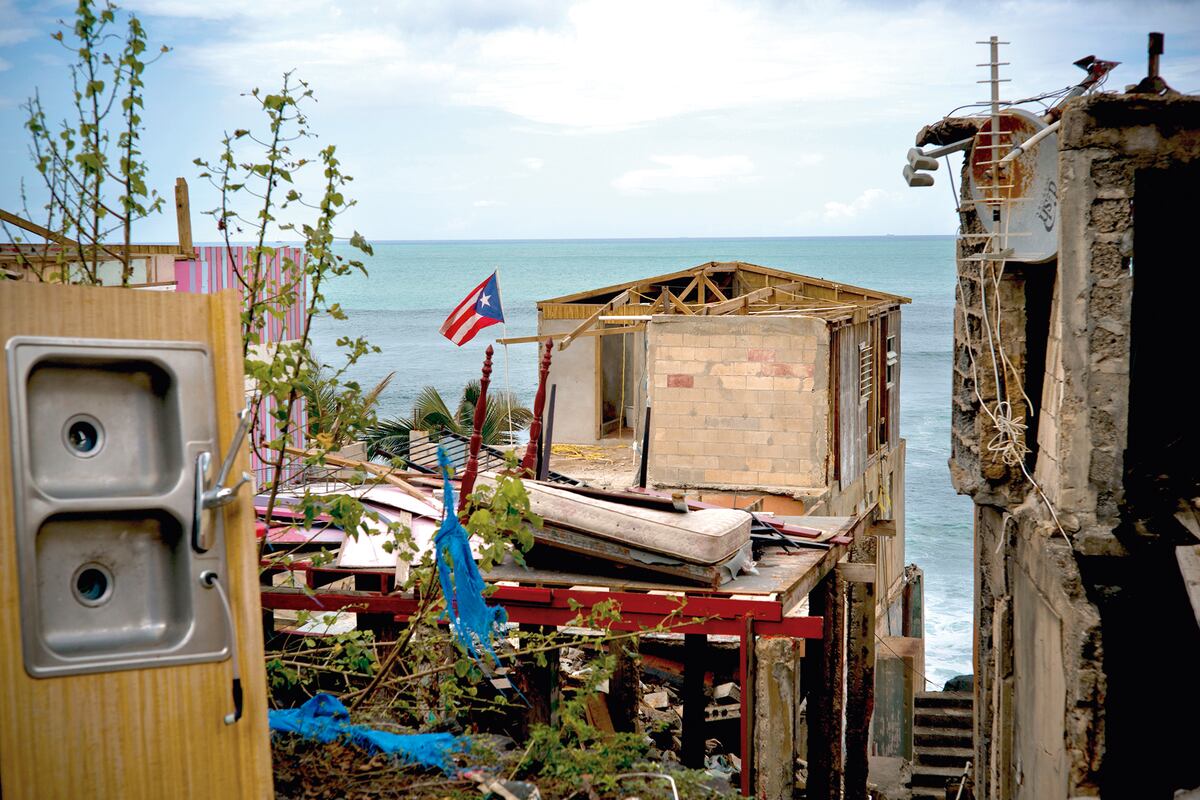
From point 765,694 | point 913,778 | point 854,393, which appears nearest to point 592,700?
point 765,694

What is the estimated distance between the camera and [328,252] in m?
5.47

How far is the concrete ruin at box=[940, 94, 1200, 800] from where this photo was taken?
6.07m

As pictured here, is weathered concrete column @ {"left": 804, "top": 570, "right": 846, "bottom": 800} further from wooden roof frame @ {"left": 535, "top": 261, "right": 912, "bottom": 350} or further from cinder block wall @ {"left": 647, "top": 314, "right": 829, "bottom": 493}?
wooden roof frame @ {"left": 535, "top": 261, "right": 912, "bottom": 350}

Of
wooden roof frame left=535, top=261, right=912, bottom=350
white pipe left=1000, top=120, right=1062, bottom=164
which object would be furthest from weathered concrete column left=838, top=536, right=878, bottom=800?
wooden roof frame left=535, top=261, right=912, bottom=350

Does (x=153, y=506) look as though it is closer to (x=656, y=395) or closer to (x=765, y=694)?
(x=765, y=694)

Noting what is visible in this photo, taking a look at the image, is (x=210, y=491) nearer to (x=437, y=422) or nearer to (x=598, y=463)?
(x=598, y=463)

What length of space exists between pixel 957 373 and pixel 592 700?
203 inches

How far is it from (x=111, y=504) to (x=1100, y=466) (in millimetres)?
5174

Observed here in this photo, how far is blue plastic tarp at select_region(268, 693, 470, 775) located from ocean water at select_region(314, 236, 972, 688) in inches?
145

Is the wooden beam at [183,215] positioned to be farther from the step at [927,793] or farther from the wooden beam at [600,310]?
the step at [927,793]

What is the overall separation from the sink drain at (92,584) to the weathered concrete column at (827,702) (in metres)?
8.19

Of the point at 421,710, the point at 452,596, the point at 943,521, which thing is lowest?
the point at 943,521

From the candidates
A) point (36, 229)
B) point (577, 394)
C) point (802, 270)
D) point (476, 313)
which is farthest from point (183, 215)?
point (802, 270)

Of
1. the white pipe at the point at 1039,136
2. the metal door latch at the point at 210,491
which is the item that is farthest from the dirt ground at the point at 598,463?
the metal door latch at the point at 210,491
